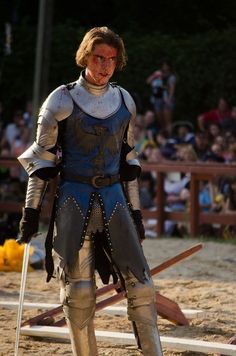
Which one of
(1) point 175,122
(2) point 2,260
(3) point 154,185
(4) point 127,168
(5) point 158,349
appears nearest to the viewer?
(5) point 158,349

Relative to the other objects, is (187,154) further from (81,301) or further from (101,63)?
(81,301)

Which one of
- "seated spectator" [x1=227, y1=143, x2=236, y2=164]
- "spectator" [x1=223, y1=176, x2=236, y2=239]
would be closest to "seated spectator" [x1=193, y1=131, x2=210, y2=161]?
"seated spectator" [x1=227, y1=143, x2=236, y2=164]

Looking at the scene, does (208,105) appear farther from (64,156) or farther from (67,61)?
(64,156)

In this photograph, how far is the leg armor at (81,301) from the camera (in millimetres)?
5668

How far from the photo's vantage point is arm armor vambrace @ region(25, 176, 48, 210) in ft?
19.2

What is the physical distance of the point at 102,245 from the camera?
5.85 m

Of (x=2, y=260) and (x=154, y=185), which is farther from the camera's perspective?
(x=154, y=185)

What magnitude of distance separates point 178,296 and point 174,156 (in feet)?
19.3

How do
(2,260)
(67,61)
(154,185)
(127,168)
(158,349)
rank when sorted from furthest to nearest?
(67,61), (154,185), (2,260), (127,168), (158,349)

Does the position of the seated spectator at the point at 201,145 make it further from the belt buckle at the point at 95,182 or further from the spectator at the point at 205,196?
the belt buckle at the point at 95,182

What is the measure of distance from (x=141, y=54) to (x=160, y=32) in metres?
1.49

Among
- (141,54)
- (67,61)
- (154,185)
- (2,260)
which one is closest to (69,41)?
(67,61)

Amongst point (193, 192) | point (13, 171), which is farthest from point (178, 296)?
point (13, 171)

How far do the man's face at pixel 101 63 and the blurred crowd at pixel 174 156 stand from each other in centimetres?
575
